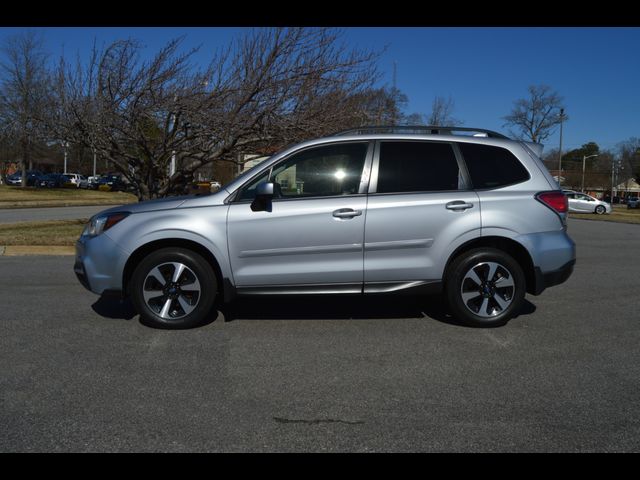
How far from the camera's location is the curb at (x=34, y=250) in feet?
34.7

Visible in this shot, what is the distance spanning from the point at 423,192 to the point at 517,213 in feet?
3.07

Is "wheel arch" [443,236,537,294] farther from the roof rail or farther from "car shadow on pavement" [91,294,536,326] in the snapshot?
the roof rail

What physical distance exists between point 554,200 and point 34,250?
29.9 feet

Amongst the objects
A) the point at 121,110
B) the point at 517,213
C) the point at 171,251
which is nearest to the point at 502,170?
the point at 517,213

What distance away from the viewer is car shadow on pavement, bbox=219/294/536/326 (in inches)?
241

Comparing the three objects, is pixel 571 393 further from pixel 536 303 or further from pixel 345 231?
pixel 536 303

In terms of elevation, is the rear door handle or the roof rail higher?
the roof rail

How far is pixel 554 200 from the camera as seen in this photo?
5664 millimetres

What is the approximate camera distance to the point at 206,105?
12617 mm

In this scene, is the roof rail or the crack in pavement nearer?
the crack in pavement

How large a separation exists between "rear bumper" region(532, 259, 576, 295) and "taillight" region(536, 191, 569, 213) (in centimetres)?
54

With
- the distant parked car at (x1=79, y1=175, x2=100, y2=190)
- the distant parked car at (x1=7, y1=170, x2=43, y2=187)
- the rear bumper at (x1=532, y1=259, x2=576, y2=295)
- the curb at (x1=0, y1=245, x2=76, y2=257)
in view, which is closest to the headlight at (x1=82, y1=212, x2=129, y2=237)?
the rear bumper at (x1=532, y1=259, x2=576, y2=295)

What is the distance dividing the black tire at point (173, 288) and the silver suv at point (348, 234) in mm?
10

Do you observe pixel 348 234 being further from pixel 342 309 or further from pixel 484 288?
pixel 484 288
